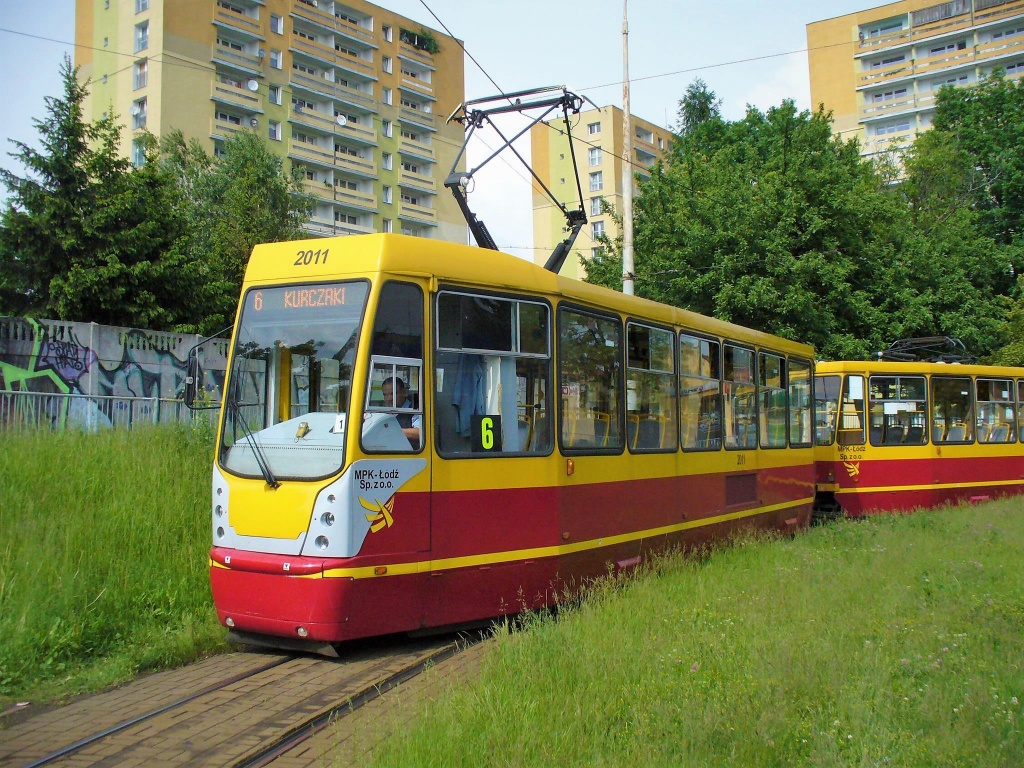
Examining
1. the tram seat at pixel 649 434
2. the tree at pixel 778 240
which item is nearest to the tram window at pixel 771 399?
the tram seat at pixel 649 434

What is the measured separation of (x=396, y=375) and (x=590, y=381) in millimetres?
2367

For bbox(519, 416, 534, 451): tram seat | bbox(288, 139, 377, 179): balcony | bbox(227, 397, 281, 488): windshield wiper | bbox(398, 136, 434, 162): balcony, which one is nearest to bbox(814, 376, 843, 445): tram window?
bbox(519, 416, 534, 451): tram seat

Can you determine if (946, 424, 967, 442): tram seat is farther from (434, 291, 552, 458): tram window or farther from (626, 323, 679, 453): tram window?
(434, 291, 552, 458): tram window

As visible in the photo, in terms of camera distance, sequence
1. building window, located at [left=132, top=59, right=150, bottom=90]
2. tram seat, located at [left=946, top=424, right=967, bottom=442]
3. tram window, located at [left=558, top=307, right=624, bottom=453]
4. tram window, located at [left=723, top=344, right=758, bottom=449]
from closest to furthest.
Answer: tram window, located at [left=558, top=307, right=624, bottom=453] < tram window, located at [left=723, top=344, right=758, bottom=449] < tram seat, located at [left=946, top=424, right=967, bottom=442] < building window, located at [left=132, top=59, right=150, bottom=90]

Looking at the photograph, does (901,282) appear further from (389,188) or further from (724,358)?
(389,188)

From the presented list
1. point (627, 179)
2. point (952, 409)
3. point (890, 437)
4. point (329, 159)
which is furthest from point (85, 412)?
point (329, 159)

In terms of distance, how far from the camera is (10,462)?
8305 mm

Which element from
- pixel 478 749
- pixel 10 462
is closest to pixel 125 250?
pixel 10 462

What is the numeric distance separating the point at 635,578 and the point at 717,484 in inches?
106

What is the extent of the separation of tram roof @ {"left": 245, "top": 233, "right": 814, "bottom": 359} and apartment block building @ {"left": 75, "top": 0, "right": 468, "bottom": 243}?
30.2 meters

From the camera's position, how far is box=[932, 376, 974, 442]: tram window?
1706 centimetres

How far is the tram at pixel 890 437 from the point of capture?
53.9ft

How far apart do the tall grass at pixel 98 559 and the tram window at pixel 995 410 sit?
15.2 m

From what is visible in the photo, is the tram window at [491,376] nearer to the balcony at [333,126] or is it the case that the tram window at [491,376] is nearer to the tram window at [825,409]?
the tram window at [825,409]
